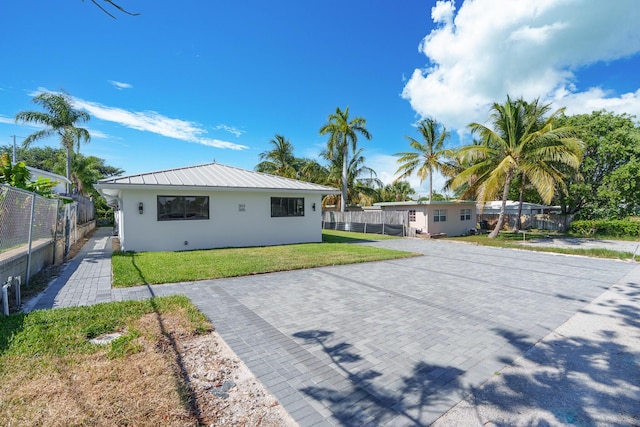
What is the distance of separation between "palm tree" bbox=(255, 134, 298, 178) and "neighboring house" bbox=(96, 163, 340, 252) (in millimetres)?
14904

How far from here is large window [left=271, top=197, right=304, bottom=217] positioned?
13891mm

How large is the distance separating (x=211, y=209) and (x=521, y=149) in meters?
16.5

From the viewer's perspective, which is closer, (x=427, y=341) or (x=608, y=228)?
(x=427, y=341)

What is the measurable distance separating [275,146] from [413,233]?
17.4m

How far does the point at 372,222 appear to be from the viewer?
71.7 feet

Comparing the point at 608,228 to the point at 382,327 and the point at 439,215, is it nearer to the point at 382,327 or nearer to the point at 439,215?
the point at 439,215

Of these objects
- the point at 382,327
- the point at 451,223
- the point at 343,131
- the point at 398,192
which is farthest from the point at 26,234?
the point at 398,192

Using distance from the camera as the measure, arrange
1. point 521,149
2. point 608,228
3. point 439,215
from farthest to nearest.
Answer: point 439,215 → point 608,228 → point 521,149

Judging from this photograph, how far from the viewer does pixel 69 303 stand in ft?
16.8

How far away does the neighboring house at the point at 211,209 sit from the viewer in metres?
11.1

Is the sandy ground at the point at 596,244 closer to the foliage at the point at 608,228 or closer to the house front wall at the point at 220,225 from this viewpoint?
the foliage at the point at 608,228

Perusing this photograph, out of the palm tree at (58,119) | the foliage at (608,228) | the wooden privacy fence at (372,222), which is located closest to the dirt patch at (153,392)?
the wooden privacy fence at (372,222)

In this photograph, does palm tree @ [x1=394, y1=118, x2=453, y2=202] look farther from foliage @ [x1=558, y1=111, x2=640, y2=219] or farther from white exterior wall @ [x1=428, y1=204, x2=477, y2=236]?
foliage @ [x1=558, y1=111, x2=640, y2=219]

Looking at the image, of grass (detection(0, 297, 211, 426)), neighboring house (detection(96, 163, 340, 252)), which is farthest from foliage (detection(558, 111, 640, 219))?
grass (detection(0, 297, 211, 426))
